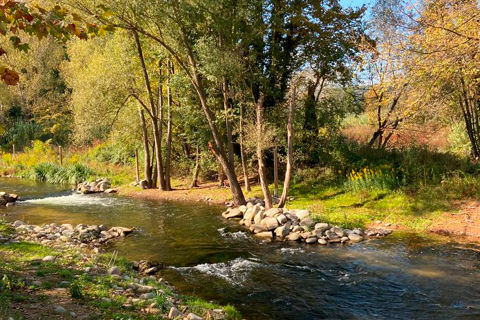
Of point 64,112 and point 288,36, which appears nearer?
point 288,36

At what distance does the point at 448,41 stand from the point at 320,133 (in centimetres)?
1187

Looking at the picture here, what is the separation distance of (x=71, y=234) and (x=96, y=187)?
44.8 feet

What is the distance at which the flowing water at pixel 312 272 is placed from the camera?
774 centimetres

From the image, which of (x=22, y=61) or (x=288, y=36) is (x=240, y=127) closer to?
(x=288, y=36)

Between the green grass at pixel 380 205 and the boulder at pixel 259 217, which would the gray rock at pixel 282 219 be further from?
the green grass at pixel 380 205

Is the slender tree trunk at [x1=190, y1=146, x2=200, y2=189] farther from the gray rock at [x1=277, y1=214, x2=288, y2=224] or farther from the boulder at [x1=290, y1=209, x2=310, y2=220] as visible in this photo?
the gray rock at [x1=277, y1=214, x2=288, y2=224]

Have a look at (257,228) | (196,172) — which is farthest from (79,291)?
(196,172)

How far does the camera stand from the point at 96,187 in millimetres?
25719

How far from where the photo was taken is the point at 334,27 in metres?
19.2

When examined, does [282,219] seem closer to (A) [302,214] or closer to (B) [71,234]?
(A) [302,214]

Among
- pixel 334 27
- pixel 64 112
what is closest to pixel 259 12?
pixel 334 27

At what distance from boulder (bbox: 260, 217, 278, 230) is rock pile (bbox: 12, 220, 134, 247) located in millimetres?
4969

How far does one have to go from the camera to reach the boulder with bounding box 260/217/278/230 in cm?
1373

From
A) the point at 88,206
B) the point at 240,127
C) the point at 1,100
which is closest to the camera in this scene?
the point at 240,127
